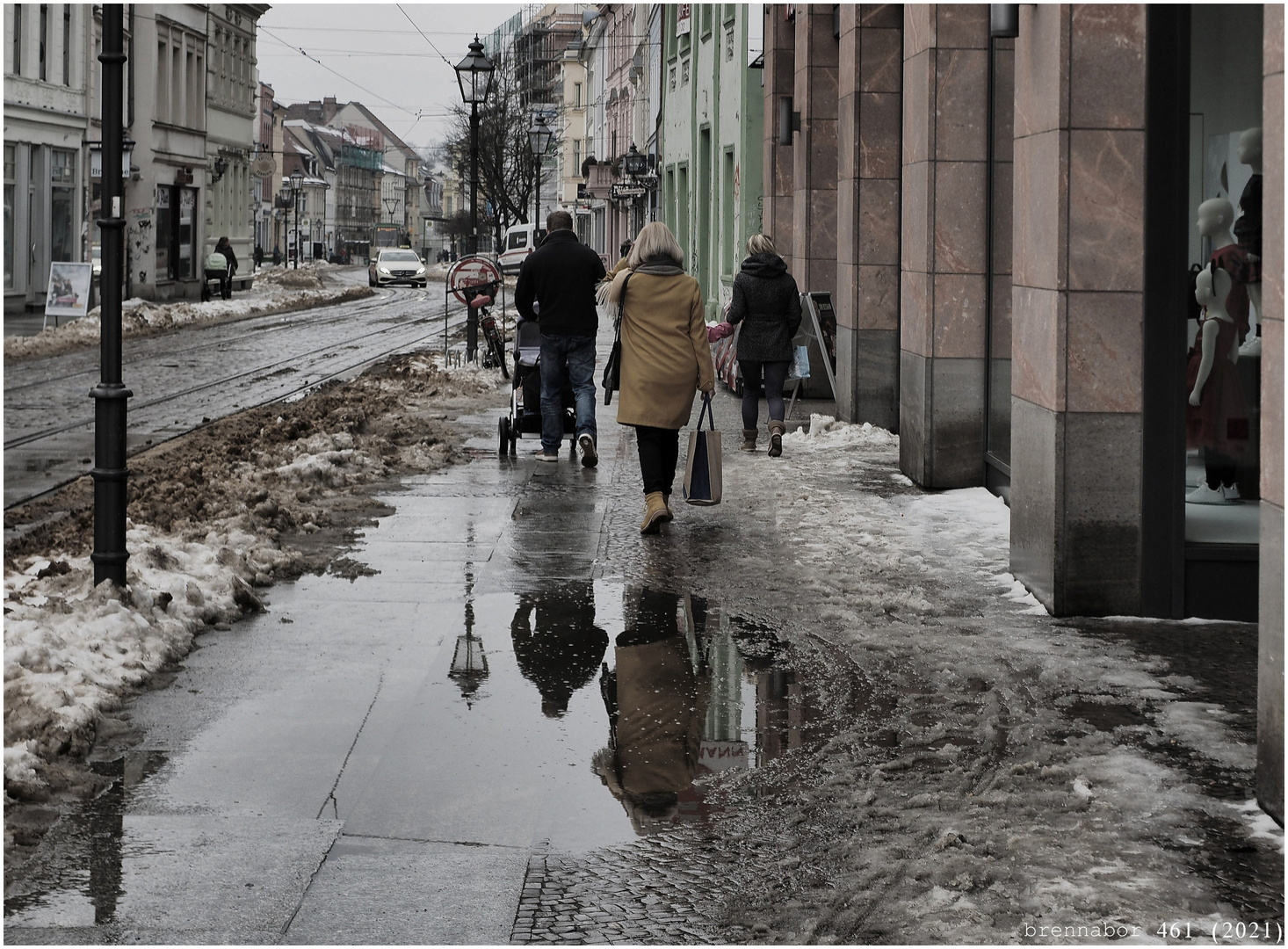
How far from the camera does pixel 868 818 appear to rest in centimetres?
502

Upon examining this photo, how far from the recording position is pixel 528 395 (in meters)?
13.6

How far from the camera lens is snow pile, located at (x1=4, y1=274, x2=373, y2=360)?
28.7m

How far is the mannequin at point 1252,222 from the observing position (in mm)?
7371

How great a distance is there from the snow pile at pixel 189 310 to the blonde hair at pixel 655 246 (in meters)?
6.89

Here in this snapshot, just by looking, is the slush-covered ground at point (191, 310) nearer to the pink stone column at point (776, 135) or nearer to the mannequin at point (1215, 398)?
the pink stone column at point (776, 135)

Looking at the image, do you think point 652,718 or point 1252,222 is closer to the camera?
point 652,718

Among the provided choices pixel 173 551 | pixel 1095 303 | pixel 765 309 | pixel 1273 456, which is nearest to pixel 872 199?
pixel 765 309

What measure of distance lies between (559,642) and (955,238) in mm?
5704

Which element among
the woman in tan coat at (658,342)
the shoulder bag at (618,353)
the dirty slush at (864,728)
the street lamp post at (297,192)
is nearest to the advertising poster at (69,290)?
the dirty slush at (864,728)

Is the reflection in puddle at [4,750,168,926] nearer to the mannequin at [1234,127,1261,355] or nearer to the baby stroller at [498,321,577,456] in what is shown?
the mannequin at [1234,127,1261,355]

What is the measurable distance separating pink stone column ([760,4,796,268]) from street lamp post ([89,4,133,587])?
14.5 metres

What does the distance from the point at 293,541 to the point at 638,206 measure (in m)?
41.2

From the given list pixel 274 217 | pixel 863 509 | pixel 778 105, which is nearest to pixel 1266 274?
pixel 863 509

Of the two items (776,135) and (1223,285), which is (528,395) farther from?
(776,135)
